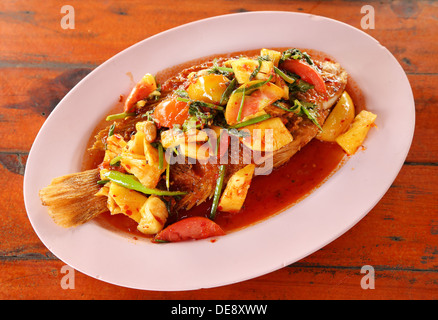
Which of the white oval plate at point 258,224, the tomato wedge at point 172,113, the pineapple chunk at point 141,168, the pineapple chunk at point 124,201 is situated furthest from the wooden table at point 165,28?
the tomato wedge at point 172,113

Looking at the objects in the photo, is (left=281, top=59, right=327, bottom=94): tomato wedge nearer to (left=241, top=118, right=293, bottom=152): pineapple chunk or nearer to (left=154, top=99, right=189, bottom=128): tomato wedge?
(left=241, top=118, right=293, bottom=152): pineapple chunk

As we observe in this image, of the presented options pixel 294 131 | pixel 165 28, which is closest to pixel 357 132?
pixel 294 131

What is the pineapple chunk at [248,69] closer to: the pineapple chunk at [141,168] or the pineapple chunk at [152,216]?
the pineapple chunk at [141,168]

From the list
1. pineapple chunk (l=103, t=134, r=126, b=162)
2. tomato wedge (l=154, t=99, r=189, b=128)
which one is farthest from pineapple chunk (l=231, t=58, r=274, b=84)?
pineapple chunk (l=103, t=134, r=126, b=162)

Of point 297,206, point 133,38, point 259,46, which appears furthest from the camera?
point 133,38

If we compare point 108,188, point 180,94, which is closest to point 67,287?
point 108,188

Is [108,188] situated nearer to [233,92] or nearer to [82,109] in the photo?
[82,109]
